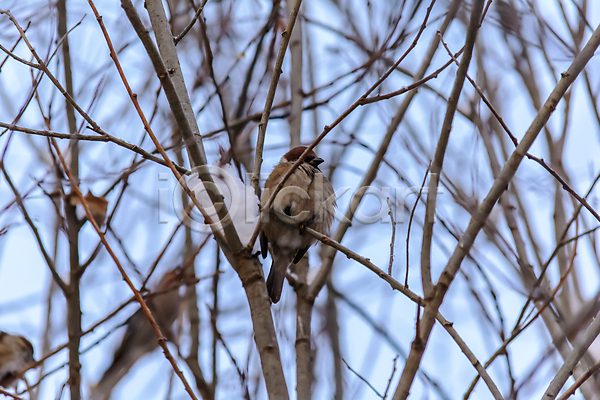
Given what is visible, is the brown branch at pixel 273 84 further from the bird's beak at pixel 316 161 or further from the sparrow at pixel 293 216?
the bird's beak at pixel 316 161

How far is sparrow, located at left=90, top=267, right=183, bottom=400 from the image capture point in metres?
2.47

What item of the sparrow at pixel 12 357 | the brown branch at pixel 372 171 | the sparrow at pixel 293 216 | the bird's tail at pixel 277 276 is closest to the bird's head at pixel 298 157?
the sparrow at pixel 293 216

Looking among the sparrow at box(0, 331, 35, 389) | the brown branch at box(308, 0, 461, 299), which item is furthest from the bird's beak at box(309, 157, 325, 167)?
the sparrow at box(0, 331, 35, 389)

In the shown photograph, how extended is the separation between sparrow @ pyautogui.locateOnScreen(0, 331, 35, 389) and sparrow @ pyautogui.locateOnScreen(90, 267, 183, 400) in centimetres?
41

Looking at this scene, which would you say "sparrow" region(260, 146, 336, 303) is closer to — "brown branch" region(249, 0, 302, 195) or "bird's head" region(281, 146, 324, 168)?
"bird's head" region(281, 146, 324, 168)

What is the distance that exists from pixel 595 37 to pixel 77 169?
2588 mm

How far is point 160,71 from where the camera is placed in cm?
215

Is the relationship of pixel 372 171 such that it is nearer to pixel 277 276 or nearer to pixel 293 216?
pixel 293 216

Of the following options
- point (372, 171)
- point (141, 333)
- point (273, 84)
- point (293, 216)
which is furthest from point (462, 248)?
point (293, 216)

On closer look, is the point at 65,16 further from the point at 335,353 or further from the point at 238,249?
the point at 335,353

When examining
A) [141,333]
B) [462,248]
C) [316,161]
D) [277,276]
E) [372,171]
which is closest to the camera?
[462,248]

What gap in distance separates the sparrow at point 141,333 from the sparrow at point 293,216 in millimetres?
870

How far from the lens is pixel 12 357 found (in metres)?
2.66

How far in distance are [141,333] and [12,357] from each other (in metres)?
0.57
